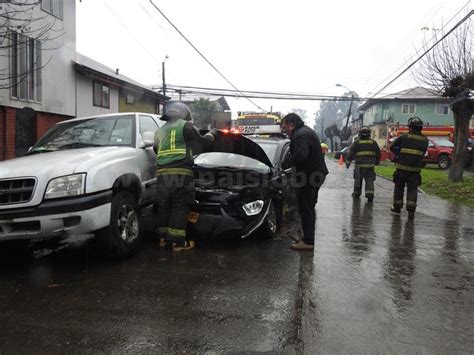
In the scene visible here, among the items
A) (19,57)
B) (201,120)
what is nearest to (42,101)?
(19,57)

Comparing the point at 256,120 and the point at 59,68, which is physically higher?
the point at 59,68

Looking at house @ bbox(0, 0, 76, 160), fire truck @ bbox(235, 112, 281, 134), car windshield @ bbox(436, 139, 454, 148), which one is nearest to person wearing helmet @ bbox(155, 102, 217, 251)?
house @ bbox(0, 0, 76, 160)

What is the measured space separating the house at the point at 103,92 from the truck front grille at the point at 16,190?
1314 centimetres

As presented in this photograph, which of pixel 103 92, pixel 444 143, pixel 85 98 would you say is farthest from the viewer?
pixel 444 143

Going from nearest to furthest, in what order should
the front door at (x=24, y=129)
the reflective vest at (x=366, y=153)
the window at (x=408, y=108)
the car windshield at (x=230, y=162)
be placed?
the car windshield at (x=230, y=162) < the reflective vest at (x=366, y=153) < the front door at (x=24, y=129) < the window at (x=408, y=108)

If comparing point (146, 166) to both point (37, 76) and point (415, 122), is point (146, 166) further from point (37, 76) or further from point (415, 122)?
point (37, 76)

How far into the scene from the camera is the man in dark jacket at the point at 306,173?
5320mm

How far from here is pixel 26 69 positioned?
42.4ft

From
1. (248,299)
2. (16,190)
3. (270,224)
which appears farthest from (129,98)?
(248,299)

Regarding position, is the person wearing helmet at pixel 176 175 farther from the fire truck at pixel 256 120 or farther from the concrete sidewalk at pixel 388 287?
the fire truck at pixel 256 120

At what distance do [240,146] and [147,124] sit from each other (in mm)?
1394

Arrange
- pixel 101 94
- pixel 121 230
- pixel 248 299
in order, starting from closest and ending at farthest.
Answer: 1. pixel 248 299
2. pixel 121 230
3. pixel 101 94

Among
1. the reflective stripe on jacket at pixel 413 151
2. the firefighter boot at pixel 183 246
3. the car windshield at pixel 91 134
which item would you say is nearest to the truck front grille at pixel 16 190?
the car windshield at pixel 91 134

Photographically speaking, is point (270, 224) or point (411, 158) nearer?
point (270, 224)
